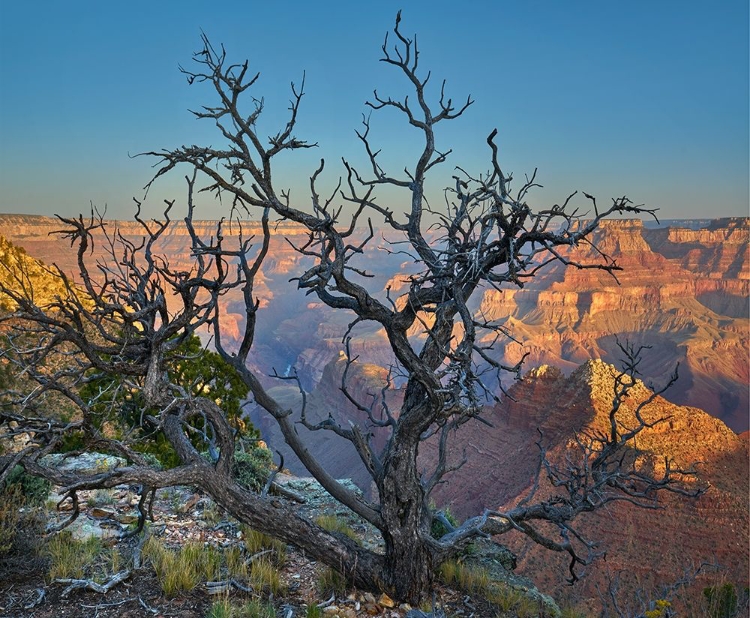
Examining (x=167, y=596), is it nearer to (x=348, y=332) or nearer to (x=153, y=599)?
(x=153, y=599)

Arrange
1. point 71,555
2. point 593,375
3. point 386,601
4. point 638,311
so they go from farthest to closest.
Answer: point 638,311
point 593,375
point 71,555
point 386,601

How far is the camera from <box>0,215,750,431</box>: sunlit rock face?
78.7 m

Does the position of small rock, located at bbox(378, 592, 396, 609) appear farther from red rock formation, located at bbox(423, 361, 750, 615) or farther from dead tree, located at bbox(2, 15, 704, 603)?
red rock formation, located at bbox(423, 361, 750, 615)

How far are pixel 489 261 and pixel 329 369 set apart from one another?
71125 mm

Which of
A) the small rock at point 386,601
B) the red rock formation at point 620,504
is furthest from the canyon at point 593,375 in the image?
the small rock at point 386,601

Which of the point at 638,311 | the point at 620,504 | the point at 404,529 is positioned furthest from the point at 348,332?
the point at 638,311

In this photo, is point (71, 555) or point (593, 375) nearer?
point (71, 555)

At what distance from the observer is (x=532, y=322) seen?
102 metres

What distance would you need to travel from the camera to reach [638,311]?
3952 inches

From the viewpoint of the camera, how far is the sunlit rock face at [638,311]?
78688 millimetres

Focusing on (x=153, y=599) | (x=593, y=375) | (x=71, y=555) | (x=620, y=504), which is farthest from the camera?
(x=593, y=375)

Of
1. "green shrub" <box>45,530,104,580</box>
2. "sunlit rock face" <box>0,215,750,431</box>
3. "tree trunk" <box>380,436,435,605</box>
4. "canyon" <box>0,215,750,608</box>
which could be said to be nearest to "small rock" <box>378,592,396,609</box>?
"tree trunk" <box>380,436,435,605</box>

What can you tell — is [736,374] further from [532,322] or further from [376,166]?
[376,166]

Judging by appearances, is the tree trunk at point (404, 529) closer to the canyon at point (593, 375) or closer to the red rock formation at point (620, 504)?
the canyon at point (593, 375)
